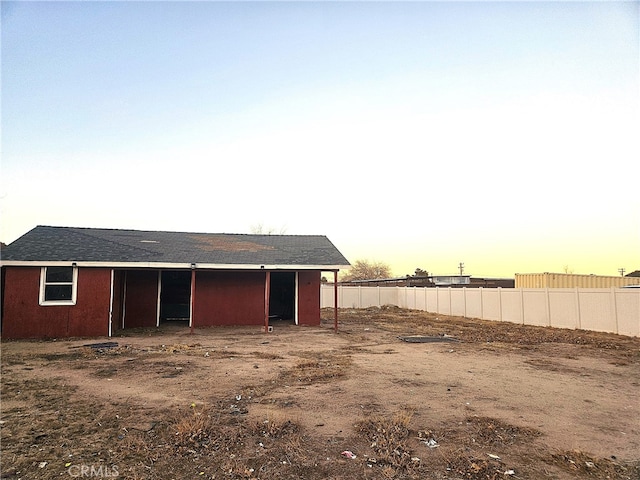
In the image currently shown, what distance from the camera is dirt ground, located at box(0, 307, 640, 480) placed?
4.16 m

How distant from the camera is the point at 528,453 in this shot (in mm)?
4508

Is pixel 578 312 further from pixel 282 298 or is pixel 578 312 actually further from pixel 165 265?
pixel 165 265

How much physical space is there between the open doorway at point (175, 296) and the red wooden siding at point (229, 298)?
127 cm

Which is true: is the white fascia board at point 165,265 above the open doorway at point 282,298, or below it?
above

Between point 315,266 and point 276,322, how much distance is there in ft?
14.0

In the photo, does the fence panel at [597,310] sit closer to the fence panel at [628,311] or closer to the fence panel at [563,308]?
the fence panel at [628,311]

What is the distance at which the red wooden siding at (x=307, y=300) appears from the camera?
1809cm

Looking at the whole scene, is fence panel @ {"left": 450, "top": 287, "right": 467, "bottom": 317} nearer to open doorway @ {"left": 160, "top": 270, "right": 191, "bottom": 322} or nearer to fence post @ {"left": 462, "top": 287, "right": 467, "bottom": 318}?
fence post @ {"left": 462, "top": 287, "right": 467, "bottom": 318}

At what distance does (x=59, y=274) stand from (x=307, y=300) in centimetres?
943

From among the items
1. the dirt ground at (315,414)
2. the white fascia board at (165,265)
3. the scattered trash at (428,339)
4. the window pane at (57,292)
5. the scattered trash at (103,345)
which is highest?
the white fascia board at (165,265)

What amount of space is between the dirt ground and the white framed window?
241cm

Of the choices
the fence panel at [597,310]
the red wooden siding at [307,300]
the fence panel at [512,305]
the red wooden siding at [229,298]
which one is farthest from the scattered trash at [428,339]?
the fence panel at [512,305]

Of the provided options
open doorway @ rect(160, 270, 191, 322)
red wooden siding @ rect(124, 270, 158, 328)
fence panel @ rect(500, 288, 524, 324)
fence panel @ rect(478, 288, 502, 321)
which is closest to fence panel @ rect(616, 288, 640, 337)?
fence panel @ rect(500, 288, 524, 324)

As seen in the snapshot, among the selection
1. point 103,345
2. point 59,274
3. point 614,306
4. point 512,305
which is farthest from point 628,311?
point 59,274
